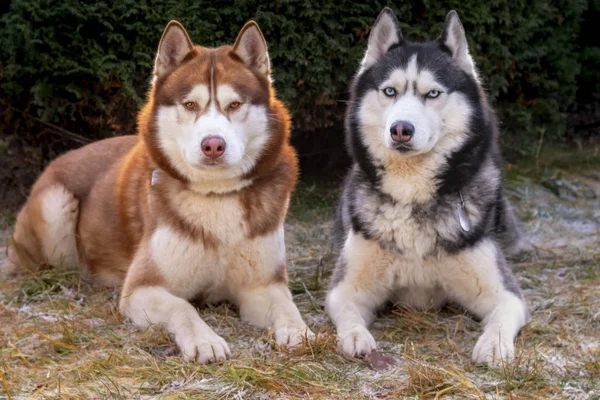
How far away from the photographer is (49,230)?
14.6ft

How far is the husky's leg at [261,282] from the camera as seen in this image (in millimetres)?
3676

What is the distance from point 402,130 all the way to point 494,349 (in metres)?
1.06

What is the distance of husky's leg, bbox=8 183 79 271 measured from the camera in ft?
14.6

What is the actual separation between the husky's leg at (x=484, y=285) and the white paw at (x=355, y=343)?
Result: 0.58 metres

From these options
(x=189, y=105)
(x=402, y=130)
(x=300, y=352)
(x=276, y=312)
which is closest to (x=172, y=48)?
(x=189, y=105)

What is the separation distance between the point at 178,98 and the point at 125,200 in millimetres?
875

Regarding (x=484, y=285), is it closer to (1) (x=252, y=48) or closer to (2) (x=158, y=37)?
(1) (x=252, y=48)

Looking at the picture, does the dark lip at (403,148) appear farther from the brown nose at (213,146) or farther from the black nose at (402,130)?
the brown nose at (213,146)

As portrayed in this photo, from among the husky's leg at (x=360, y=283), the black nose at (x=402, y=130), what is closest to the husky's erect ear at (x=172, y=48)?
the black nose at (x=402, y=130)

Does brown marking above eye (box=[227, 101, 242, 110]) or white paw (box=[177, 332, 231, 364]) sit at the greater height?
brown marking above eye (box=[227, 101, 242, 110])

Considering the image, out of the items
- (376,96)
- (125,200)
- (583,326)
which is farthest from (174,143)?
(583,326)

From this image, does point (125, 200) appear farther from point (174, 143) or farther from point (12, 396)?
point (12, 396)

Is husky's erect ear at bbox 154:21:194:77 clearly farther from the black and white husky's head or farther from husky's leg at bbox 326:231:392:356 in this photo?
husky's leg at bbox 326:231:392:356

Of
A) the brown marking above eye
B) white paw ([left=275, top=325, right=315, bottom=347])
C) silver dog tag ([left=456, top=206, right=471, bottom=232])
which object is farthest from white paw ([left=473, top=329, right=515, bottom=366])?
the brown marking above eye
